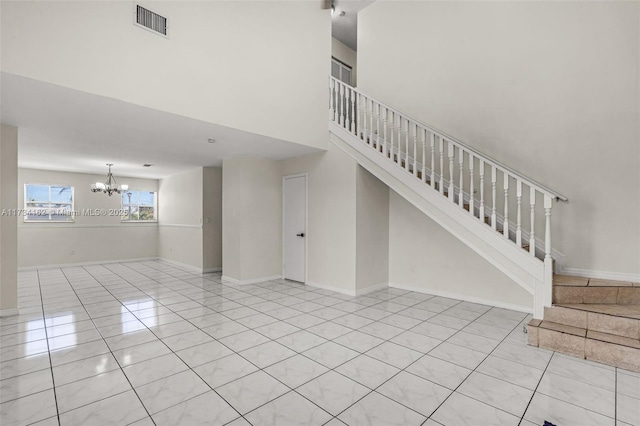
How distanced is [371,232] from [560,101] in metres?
3.14

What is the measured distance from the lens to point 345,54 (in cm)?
737

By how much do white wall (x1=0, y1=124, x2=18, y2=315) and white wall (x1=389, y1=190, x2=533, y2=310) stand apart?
5.59 meters

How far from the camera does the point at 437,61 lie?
516cm

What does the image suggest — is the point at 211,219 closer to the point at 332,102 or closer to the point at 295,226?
the point at 295,226

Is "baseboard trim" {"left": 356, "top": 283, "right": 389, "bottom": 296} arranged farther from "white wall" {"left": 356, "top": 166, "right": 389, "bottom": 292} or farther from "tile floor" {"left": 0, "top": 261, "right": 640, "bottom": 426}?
"tile floor" {"left": 0, "top": 261, "right": 640, "bottom": 426}

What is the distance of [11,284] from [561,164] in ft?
24.3

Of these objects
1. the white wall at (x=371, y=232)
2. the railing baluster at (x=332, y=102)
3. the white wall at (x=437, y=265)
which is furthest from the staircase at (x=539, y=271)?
the railing baluster at (x=332, y=102)

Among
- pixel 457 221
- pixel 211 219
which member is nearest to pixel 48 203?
pixel 211 219

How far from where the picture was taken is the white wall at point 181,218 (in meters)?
7.39

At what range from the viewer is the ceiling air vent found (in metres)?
3.17

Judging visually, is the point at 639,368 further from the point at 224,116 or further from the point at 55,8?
the point at 55,8

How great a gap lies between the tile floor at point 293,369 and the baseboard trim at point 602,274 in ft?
2.60

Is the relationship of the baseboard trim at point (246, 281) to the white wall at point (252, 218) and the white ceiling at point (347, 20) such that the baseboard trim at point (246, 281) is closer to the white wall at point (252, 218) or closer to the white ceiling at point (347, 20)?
the white wall at point (252, 218)

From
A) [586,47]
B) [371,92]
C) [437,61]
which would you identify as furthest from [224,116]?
[586,47]
